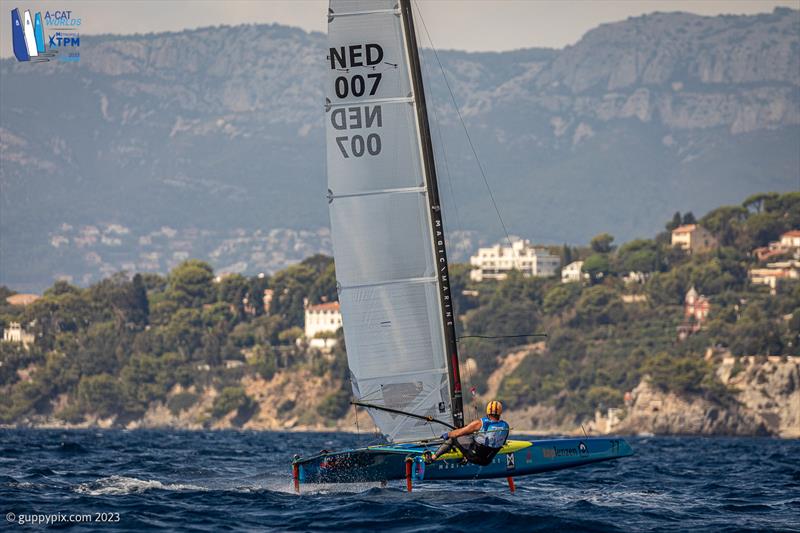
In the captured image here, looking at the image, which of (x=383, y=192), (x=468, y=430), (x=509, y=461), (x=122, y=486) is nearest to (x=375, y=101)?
(x=383, y=192)

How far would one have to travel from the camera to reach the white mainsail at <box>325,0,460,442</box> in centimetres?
3142

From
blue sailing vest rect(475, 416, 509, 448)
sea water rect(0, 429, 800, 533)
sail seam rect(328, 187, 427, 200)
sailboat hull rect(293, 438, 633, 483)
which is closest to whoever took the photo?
sea water rect(0, 429, 800, 533)

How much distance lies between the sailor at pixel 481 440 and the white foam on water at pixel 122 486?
683 cm

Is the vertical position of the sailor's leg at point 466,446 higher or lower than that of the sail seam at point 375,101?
lower

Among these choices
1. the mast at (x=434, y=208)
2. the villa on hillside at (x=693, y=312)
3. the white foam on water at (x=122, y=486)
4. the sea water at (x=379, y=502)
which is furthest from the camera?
Result: the villa on hillside at (x=693, y=312)

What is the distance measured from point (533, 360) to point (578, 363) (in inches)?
221

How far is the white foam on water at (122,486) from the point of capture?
3225 cm

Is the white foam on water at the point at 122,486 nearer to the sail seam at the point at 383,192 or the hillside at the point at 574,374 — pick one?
the sail seam at the point at 383,192

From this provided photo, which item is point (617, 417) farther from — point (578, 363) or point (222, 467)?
point (222, 467)

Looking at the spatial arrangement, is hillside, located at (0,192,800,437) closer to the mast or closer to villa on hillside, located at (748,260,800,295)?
villa on hillside, located at (748,260,800,295)

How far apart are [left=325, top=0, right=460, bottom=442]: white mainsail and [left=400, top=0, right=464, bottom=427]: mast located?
0.09m

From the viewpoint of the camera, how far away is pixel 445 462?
30391 mm

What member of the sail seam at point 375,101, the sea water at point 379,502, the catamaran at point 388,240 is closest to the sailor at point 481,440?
the sea water at point 379,502

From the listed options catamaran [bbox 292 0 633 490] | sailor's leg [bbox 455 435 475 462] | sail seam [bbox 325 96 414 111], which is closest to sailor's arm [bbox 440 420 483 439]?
sailor's leg [bbox 455 435 475 462]
